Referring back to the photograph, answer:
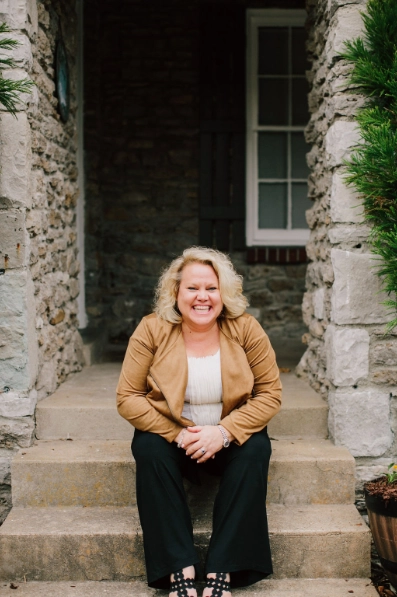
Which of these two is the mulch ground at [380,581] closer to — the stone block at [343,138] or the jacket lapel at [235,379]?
the jacket lapel at [235,379]

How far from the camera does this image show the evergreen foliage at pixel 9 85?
300 centimetres

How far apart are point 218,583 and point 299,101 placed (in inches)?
180

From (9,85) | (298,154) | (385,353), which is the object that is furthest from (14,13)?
(298,154)

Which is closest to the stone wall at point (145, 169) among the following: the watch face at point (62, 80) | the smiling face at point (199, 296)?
the watch face at point (62, 80)

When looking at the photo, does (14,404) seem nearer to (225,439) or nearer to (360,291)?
(225,439)

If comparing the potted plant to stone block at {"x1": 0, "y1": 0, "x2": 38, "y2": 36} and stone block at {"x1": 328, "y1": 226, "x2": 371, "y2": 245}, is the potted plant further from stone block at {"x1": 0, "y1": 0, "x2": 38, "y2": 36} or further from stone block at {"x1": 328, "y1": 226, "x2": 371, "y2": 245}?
stone block at {"x1": 0, "y1": 0, "x2": 38, "y2": 36}

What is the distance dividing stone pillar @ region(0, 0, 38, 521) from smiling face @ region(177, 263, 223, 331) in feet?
2.99

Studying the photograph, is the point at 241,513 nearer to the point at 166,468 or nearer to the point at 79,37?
the point at 166,468

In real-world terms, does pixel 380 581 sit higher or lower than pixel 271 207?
lower

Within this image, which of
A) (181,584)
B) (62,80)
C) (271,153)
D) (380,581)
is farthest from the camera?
(271,153)

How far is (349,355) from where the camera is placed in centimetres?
337

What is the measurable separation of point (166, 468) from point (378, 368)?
1287mm

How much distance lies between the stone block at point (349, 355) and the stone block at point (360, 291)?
2.7 inches

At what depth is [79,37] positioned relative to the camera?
5.26 meters
